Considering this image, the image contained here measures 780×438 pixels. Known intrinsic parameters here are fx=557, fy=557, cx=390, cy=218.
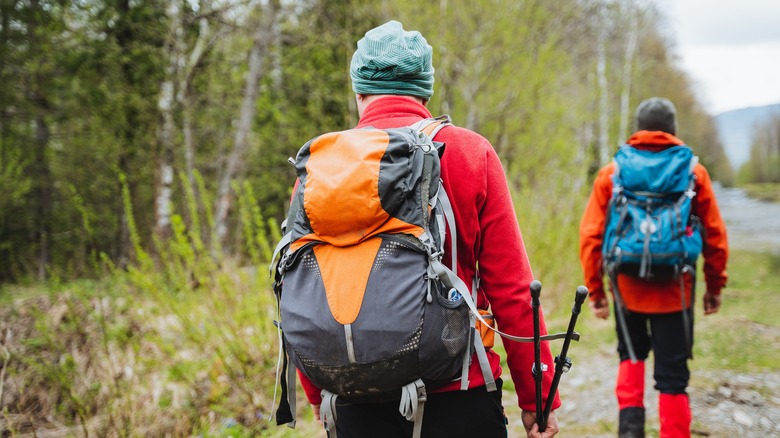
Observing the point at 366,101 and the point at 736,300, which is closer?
the point at 366,101

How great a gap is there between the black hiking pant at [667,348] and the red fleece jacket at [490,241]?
152cm

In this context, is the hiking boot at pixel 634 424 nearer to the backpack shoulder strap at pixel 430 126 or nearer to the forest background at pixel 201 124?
the backpack shoulder strap at pixel 430 126

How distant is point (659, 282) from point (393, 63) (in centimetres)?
201

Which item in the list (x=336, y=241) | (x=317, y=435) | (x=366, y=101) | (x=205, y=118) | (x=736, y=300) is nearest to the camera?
(x=336, y=241)

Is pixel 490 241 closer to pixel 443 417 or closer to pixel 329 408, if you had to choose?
pixel 443 417

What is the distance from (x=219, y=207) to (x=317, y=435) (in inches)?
283

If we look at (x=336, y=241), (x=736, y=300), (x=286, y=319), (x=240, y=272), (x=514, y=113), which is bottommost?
(x=736, y=300)

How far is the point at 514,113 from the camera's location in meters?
8.73

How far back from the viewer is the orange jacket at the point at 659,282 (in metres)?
2.77

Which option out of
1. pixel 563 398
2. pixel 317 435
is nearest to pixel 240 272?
pixel 317 435

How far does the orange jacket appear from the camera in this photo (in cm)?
277

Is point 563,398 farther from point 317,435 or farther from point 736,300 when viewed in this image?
point 736,300

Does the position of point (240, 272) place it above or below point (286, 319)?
below

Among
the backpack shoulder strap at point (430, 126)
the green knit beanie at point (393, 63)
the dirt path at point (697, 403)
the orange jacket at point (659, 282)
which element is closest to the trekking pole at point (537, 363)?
the backpack shoulder strap at point (430, 126)
